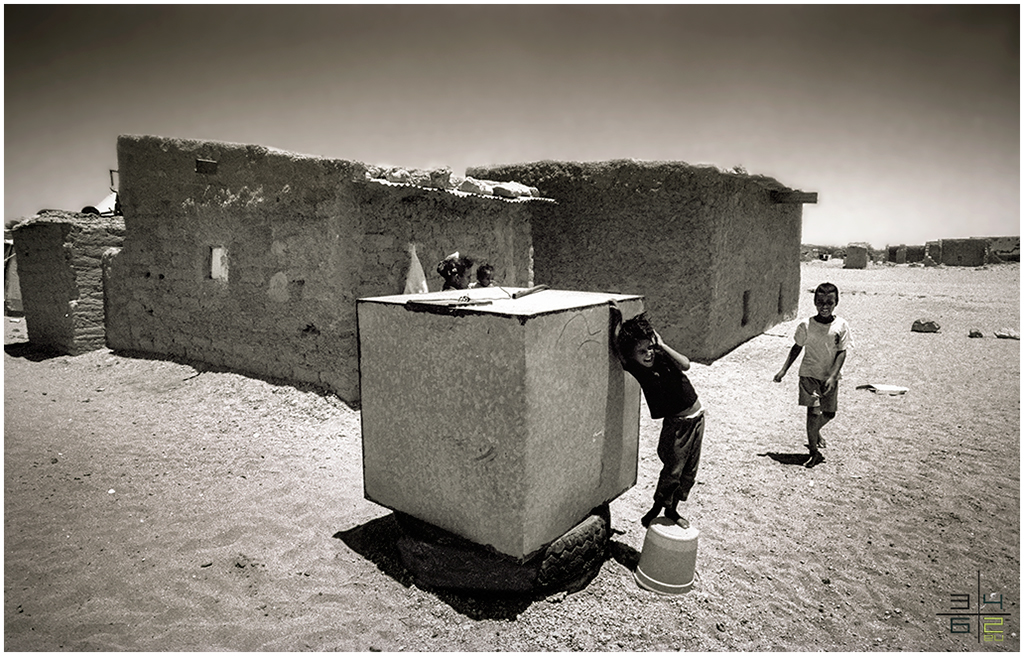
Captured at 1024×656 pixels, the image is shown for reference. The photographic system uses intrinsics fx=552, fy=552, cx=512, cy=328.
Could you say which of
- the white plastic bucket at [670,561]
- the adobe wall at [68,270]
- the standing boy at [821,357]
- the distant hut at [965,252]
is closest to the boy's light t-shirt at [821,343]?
the standing boy at [821,357]

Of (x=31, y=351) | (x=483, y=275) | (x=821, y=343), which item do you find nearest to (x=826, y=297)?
(x=821, y=343)

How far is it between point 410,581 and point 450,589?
27cm

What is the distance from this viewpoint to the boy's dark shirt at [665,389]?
126 inches

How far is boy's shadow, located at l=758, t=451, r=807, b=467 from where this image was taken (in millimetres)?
4820

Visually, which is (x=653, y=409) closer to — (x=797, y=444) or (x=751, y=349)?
(x=797, y=444)

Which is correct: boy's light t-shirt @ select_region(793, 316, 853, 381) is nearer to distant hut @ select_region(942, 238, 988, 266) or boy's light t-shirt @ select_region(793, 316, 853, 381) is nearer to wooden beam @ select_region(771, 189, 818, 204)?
wooden beam @ select_region(771, 189, 818, 204)

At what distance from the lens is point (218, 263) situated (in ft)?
23.2

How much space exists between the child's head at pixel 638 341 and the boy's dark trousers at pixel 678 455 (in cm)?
49

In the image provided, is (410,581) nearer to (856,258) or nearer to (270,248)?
(270,248)

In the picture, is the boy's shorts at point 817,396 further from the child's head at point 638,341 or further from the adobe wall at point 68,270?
the adobe wall at point 68,270

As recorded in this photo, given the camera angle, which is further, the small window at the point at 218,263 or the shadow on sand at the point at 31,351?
the shadow on sand at the point at 31,351

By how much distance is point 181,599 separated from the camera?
116 inches

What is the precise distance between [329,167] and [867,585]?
17.9ft

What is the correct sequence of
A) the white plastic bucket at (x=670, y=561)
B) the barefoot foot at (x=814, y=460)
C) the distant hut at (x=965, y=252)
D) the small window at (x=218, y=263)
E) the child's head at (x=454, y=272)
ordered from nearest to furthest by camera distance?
the white plastic bucket at (x=670, y=561), the barefoot foot at (x=814, y=460), the child's head at (x=454, y=272), the small window at (x=218, y=263), the distant hut at (x=965, y=252)
